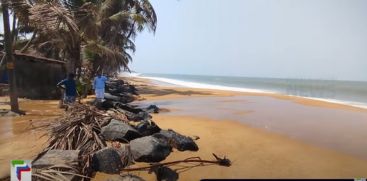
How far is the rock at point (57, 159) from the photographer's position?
5113 millimetres

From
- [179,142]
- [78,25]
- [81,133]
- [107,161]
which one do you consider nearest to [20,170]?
[107,161]

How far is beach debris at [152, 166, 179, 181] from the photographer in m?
5.65

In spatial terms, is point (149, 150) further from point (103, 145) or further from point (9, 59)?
point (9, 59)

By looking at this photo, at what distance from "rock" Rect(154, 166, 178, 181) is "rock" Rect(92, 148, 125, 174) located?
69 cm

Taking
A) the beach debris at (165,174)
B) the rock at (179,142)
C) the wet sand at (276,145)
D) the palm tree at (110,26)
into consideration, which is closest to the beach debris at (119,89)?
the palm tree at (110,26)

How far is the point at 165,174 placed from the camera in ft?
18.7

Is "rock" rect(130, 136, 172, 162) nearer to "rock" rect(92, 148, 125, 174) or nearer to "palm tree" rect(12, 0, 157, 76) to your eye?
"rock" rect(92, 148, 125, 174)

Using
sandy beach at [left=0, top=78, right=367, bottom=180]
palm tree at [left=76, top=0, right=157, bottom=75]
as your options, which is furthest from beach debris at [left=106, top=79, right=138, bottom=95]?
sandy beach at [left=0, top=78, right=367, bottom=180]

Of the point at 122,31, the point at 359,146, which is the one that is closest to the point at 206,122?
the point at 359,146

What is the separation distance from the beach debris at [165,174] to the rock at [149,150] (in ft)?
1.84

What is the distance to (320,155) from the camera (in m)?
7.77

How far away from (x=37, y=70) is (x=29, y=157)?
11421mm

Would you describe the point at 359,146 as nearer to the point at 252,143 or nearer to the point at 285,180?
the point at 252,143

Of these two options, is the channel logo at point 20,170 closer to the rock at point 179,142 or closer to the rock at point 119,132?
the rock at point 119,132
